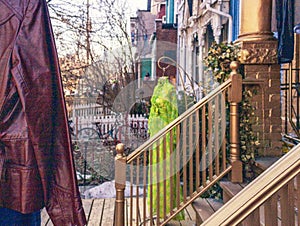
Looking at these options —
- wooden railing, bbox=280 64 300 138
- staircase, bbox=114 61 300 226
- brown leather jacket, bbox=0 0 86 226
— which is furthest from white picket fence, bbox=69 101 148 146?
brown leather jacket, bbox=0 0 86 226

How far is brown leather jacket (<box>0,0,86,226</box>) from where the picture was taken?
111 cm

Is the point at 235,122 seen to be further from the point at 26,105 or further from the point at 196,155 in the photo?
the point at 26,105

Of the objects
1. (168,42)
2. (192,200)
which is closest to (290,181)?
(192,200)

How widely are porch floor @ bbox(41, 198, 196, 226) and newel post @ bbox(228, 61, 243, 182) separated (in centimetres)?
73

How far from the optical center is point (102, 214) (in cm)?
359

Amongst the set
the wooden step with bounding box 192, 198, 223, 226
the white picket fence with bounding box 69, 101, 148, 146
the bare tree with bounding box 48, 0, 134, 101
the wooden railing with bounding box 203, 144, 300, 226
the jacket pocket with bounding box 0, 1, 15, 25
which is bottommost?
the wooden step with bounding box 192, 198, 223, 226

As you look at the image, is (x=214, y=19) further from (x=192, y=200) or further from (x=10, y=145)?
(x=10, y=145)

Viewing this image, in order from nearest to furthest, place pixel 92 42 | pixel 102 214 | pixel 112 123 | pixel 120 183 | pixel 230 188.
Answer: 1. pixel 120 183
2. pixel 230 188
3. pixel 102 214
4. pixel 92 42
5. pixel 112 123

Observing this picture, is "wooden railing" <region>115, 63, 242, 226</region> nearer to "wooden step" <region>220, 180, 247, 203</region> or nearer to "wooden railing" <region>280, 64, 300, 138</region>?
"wooden step" <region>220, 180, 247, 203</region>

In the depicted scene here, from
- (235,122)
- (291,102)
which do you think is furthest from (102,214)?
(291,102)

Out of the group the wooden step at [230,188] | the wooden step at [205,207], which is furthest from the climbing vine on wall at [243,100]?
the wooden step at [205,207]

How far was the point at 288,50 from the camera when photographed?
326 centimetres

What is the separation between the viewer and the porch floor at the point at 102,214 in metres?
3.28

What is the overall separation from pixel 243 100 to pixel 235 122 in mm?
244
